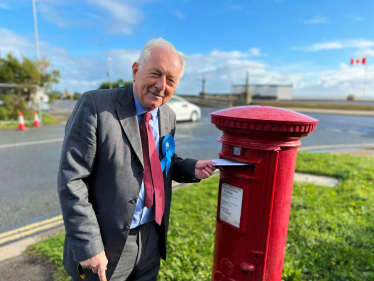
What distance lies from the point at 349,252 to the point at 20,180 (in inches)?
190

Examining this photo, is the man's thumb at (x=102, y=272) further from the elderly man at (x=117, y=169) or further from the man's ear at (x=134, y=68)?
the man's ear at (x=134, y=68)

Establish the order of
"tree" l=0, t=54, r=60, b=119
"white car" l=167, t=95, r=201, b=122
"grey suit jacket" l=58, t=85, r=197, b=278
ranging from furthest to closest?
"white car" l=167, t=95, r=201, b=122
"tree" l=0, t=54, r=60, b=119
"grey suit jacket" l=58, t=85, r=197, b=278

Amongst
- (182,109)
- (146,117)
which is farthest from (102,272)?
(182,109)

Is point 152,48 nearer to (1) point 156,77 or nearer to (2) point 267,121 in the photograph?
(1) point 156,77

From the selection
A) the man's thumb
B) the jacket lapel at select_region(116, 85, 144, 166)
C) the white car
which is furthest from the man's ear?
the white car

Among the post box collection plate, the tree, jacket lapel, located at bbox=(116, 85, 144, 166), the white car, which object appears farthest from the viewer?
the white car

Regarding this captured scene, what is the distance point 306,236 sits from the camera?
9.68 ft

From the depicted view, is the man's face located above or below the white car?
above

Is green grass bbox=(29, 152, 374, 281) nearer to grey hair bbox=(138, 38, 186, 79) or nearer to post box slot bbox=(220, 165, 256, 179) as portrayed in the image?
post box slot bbox=(220, 165, 256, 179)

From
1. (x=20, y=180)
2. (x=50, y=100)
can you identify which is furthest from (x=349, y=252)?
(x=50, y=100)

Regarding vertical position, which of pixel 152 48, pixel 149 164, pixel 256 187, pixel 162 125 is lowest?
pixel 256 187

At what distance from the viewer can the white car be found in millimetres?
12359

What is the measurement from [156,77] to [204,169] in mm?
690

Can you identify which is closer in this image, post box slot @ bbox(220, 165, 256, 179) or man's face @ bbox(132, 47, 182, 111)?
man's face @ bbox(132, 47, 182, 111)
